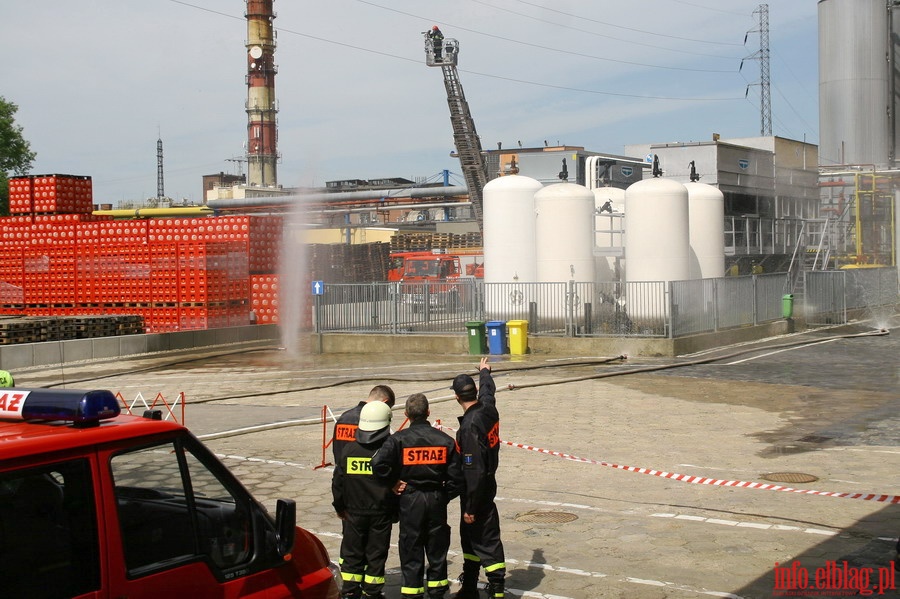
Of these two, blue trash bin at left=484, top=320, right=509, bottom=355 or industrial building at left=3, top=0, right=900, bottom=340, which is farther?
industrial building at left=3, top=0, right=900, bottom=340

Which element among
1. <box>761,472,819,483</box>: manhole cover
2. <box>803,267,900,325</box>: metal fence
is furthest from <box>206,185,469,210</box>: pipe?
<box>761,472,819,483</box>: manhole cover

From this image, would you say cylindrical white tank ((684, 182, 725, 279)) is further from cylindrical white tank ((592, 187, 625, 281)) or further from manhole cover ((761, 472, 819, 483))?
manhole cover ((761, 472, 819, 483))

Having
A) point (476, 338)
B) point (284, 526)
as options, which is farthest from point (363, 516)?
point (476, 338)

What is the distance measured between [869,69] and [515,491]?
43050mm

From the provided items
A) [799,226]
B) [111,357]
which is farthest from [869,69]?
[111,357]

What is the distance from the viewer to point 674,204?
28.0 metres

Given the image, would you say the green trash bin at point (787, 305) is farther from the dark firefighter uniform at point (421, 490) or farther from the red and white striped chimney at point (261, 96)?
the red and white striped chimney at point (261, 96)

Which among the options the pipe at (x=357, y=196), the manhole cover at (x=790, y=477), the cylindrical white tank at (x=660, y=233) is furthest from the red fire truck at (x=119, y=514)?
the pipe at (x=357, y=196)

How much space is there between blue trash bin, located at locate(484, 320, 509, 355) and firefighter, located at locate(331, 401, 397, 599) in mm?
19924

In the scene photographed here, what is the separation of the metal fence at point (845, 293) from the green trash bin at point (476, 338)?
13048 millimetres

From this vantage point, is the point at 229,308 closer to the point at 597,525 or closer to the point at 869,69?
the point at 597,525

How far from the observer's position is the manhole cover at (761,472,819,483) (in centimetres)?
1090

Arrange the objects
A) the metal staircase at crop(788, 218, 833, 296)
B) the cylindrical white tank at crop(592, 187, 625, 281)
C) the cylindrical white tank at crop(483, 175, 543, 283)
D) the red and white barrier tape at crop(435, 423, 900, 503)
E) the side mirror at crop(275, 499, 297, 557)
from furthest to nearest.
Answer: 1. the metal staircase at crop(788, 218, 833, 296)
2. the cylindrical white tank at crop(592, 187, 625, 281)
3. the cylindrical white tank at crop(483, 175, 543, 283)
4. the red and white barrier tape at crop(435, 423, 900, 503)
5. the side mirror at crop(275, 499, 297, 557)

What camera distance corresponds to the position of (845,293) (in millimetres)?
35688
